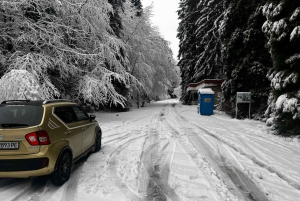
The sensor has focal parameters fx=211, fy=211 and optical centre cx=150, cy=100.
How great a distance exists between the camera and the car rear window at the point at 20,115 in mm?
3762

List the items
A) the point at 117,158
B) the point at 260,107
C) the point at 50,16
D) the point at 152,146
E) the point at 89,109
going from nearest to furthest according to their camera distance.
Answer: the point at 117,158 < the point at 152,146 < the point at 50,16 < the point at 260,107 < the point at 89,109

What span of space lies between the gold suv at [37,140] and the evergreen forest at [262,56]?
7.17 m

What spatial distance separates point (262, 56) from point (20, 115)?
13.0 metres

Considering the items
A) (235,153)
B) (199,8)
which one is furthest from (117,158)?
(199,8)

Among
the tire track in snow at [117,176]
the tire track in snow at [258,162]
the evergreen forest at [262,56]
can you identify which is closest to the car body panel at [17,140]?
the tire track in snow at [117,176]

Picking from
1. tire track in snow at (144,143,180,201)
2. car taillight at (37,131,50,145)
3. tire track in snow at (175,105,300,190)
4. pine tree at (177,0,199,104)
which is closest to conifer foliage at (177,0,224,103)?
pine tree at (177,0,199,104)

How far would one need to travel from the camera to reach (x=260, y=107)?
1330 cm

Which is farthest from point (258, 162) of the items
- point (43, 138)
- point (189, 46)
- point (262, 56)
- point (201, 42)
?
point (189, 46)

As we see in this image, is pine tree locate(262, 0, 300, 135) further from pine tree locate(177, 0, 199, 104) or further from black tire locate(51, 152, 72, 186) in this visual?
pine tree locate(177, 0, 199, 104)

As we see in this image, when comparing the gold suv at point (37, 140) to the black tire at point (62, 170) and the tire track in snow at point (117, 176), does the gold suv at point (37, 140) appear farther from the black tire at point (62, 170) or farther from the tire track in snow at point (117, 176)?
the tire track in snow at point (117, 176)

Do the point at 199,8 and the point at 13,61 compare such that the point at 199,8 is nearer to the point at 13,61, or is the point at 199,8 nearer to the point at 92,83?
the point at 92,83

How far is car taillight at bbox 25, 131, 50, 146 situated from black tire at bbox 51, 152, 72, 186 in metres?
0.51

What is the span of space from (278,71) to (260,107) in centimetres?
534

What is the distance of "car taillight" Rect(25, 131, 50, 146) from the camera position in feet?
11.9
